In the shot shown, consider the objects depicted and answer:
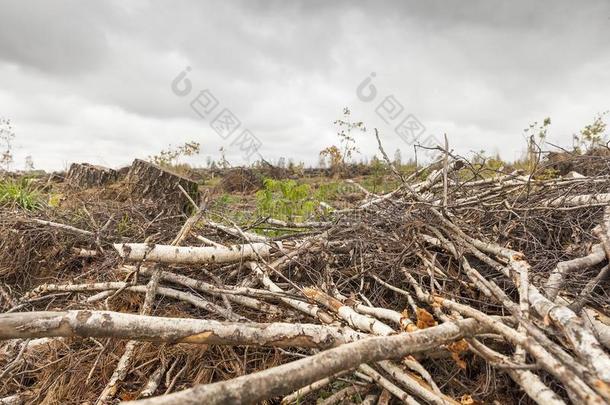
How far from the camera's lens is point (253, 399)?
133 cm

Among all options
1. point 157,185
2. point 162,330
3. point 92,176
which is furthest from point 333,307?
point 92,176

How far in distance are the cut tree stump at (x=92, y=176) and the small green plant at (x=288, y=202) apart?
2569mm

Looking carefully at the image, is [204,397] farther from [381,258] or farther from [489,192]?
[489,192]

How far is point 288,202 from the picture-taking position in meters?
5.13

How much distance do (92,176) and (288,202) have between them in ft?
10.9

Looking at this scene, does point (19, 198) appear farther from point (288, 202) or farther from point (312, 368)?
point (312, 368)

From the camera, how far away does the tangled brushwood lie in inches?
69.1

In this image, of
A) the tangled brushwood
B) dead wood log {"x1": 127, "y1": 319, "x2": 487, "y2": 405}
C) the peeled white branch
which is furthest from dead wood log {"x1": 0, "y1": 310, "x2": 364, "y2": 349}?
the peeled white branch

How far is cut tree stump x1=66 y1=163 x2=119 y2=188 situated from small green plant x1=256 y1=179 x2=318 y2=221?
8.43 feet

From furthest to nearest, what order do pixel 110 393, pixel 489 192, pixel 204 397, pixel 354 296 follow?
1. pixel 489 192
2. pixel 354 296
3. pixel 110 393
4. pixel 204 397

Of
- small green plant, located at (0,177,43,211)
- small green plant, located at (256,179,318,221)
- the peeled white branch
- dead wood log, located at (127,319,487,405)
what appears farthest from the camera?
small green plant, located at (0,177,43,211)

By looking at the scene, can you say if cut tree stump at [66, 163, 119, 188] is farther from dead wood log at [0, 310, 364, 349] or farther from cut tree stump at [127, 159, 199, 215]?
dead wood log at [0, 310, 364, 349]

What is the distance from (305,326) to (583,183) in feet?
10.5

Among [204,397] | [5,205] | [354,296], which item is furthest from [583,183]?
[5,205]
